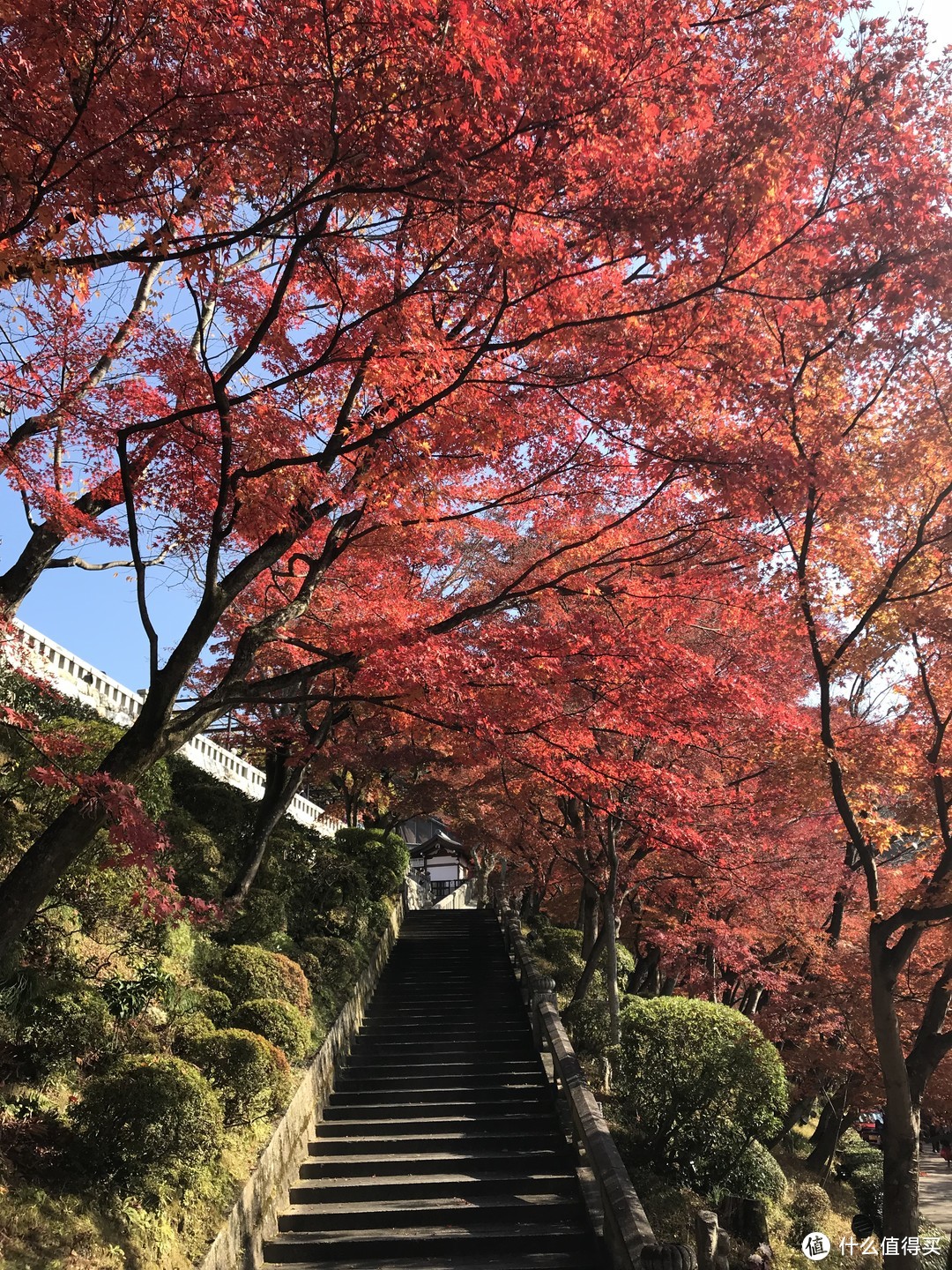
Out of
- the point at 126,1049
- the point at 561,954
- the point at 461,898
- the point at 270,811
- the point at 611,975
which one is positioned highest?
the point at 461,898

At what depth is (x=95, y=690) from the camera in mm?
13656

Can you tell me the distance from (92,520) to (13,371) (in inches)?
85.6

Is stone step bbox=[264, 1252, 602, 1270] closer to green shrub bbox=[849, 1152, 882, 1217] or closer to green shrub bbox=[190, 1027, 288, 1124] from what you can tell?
green shrub bbox=[190, 1027, 288, 1124]

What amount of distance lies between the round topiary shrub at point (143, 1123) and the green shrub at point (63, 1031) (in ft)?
1.45

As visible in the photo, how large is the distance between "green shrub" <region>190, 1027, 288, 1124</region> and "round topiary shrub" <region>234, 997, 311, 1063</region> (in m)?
1.15

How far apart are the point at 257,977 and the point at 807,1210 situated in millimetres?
10088

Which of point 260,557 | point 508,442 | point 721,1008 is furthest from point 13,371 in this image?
point 721,1008

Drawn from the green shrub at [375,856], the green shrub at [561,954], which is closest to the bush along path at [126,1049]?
the green shrub at [561,954]

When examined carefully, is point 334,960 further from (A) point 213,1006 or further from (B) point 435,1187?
(B) point 435,1187

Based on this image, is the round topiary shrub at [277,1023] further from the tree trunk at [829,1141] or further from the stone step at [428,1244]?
the tree trunk at [829,1141]

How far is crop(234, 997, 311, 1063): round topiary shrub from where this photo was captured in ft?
28.2

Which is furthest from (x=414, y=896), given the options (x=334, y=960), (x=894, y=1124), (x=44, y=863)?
(x=44, y=863)

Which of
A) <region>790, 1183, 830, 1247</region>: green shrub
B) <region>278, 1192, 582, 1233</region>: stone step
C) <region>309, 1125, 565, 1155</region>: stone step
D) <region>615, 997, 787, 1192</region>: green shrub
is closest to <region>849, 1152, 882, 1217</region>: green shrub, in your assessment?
<region>790, 1183, 830, 1247</region>: green shrub

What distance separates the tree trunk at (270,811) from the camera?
12875mm
